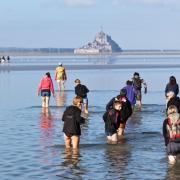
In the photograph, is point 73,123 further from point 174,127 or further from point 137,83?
point 137,83

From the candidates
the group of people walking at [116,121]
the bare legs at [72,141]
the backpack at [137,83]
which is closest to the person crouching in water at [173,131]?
the group of people walking at [116,121]

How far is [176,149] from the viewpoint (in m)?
12.9

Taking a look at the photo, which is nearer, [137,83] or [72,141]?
[72,141]

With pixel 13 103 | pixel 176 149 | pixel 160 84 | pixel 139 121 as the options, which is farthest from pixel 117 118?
pixel 160 84

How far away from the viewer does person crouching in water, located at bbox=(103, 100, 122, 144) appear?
1578 centimetres

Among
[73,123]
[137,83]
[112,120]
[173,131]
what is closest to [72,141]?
[73,123]

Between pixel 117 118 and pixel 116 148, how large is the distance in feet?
2.52

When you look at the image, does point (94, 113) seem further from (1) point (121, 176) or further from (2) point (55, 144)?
(1) point (121, 176)

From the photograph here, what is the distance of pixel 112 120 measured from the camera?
15.8 m

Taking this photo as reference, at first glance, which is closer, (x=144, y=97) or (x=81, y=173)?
(x=81, y=173)

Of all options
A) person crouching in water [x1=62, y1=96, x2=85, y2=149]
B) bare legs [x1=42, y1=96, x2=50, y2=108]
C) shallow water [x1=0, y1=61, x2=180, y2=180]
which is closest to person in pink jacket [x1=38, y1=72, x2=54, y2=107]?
bare legs [x1=42, y1=96, x2=50, y2=108]

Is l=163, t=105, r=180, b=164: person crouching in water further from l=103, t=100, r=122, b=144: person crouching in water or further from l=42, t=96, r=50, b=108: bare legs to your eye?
l=42, t=96, r=50, b=108: bare legs

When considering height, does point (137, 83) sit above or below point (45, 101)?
above

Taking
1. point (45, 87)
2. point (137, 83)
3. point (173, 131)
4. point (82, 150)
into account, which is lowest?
point (82, 150)
